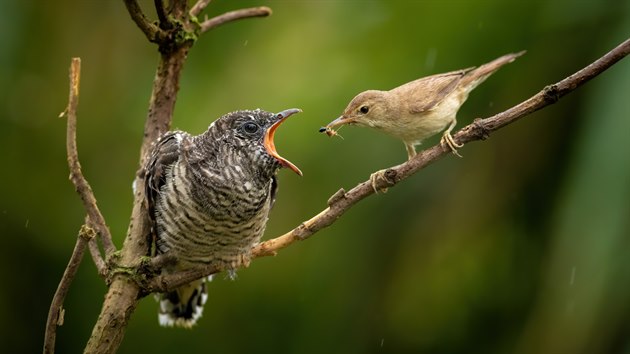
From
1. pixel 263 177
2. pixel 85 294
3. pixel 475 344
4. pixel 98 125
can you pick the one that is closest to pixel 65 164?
pixel 98 125

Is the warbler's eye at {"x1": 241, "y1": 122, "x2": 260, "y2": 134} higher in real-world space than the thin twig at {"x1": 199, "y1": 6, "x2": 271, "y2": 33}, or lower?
lower

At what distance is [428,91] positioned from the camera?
2.78 m

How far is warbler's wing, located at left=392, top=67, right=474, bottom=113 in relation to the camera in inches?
108

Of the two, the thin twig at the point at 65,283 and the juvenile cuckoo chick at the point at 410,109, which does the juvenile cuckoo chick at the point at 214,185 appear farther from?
the thin twig at the point at 65,283

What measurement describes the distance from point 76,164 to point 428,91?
1239 mm

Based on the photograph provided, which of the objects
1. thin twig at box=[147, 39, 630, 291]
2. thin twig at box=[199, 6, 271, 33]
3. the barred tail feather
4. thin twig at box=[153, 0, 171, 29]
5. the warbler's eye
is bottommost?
the barred tail feather

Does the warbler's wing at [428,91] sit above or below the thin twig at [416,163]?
above

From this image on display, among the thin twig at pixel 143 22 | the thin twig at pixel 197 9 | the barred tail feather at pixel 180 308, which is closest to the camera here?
the thin twig at pixel 143 22

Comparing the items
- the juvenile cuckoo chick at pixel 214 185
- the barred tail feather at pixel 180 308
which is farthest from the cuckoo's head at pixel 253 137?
the barred tail feather at pixel 180 308

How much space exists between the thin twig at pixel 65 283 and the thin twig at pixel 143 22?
671mm

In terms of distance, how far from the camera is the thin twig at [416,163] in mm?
1858

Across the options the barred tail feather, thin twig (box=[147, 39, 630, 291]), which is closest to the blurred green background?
the barred tail feather

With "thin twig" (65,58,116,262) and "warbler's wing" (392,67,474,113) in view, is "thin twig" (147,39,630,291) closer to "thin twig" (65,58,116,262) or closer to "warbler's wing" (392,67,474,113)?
"thin twig" (65,58,116,262)

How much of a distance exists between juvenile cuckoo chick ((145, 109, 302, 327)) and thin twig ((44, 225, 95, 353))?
537 millimetres
